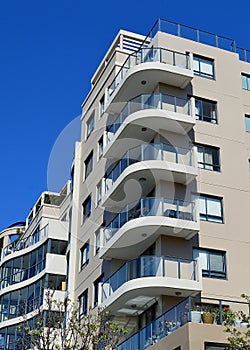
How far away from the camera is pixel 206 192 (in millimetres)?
30344

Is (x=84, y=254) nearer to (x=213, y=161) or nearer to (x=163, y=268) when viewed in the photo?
(x=213, y=161)

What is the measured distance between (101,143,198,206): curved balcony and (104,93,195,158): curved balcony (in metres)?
1.02

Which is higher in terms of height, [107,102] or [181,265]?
[107,102]

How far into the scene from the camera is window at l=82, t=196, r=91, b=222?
122 ft

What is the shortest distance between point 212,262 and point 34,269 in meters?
17.3

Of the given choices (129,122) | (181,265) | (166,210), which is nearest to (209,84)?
(129,122)

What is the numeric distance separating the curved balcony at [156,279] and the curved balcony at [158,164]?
12.7ft

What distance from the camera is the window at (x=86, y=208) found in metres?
37.2

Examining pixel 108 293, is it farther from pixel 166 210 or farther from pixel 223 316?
pixel 223 316

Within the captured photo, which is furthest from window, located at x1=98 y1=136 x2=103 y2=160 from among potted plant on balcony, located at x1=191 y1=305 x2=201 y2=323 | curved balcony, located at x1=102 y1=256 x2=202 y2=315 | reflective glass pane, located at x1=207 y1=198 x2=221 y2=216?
potted plant on balcony, located at x1=191 y1=305 x2=201 y2=323

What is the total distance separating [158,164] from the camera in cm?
2930

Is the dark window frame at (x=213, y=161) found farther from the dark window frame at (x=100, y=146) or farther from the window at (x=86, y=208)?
the window at (x=86, y=208)

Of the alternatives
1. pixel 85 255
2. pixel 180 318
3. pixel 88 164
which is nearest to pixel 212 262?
pixel 180 318

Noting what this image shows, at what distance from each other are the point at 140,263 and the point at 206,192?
4.70m
